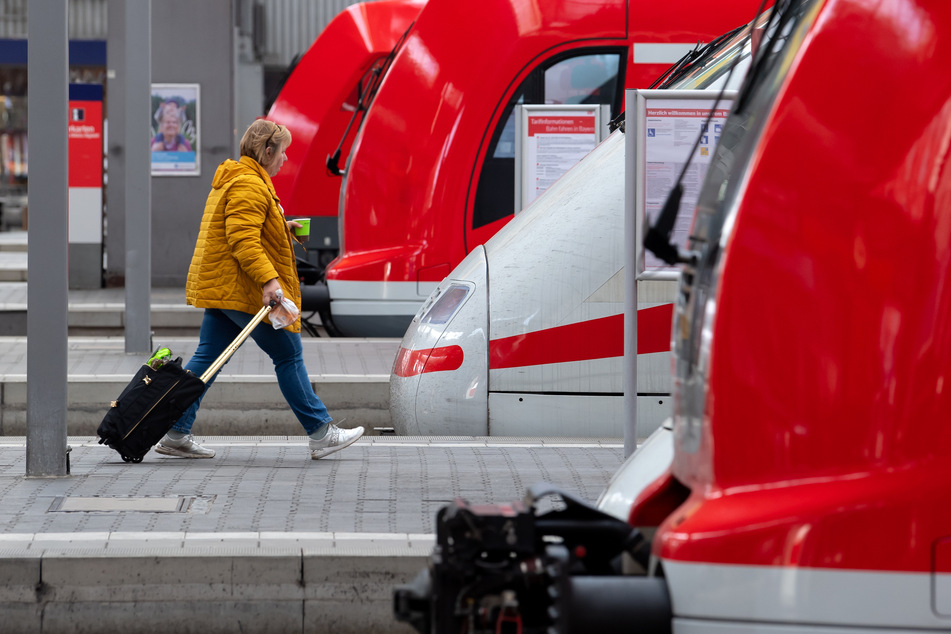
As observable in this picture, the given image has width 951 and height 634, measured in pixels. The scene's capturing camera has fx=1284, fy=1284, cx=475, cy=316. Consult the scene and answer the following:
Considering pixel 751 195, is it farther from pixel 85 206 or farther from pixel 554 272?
pixel 85 206

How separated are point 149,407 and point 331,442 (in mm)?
843

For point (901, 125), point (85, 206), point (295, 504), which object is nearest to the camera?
point (901, 125)

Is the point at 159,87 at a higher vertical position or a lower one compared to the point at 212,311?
higher

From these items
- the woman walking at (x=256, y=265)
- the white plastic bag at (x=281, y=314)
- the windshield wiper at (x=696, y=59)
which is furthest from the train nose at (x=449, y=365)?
the windshield wiper at (x=696, y=59)

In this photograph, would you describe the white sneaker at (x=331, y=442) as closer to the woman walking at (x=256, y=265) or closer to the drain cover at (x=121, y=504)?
the woman walking at (x=256, y=265)

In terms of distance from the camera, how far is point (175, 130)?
16.1m

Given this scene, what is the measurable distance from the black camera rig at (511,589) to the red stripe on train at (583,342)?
368cm

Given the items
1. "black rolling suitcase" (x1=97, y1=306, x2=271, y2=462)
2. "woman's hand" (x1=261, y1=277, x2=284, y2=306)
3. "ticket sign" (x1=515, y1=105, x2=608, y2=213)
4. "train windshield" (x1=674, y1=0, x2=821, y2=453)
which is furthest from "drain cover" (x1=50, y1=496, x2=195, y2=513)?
"ticket sign" (x1=515, y1=105, x2=608, y2=213)

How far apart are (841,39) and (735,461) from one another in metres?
0.83

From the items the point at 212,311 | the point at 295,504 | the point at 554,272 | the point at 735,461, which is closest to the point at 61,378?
the point at 212,311

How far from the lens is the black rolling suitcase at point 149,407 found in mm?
5746

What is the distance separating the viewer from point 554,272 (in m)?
6.29

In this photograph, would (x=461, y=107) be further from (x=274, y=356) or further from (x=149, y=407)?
(x=149, y=407)

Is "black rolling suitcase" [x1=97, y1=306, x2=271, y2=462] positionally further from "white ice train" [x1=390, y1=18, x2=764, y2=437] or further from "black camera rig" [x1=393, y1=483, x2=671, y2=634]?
"black camera rig" [x1=393, y1=483, x2=671, y2=634]
